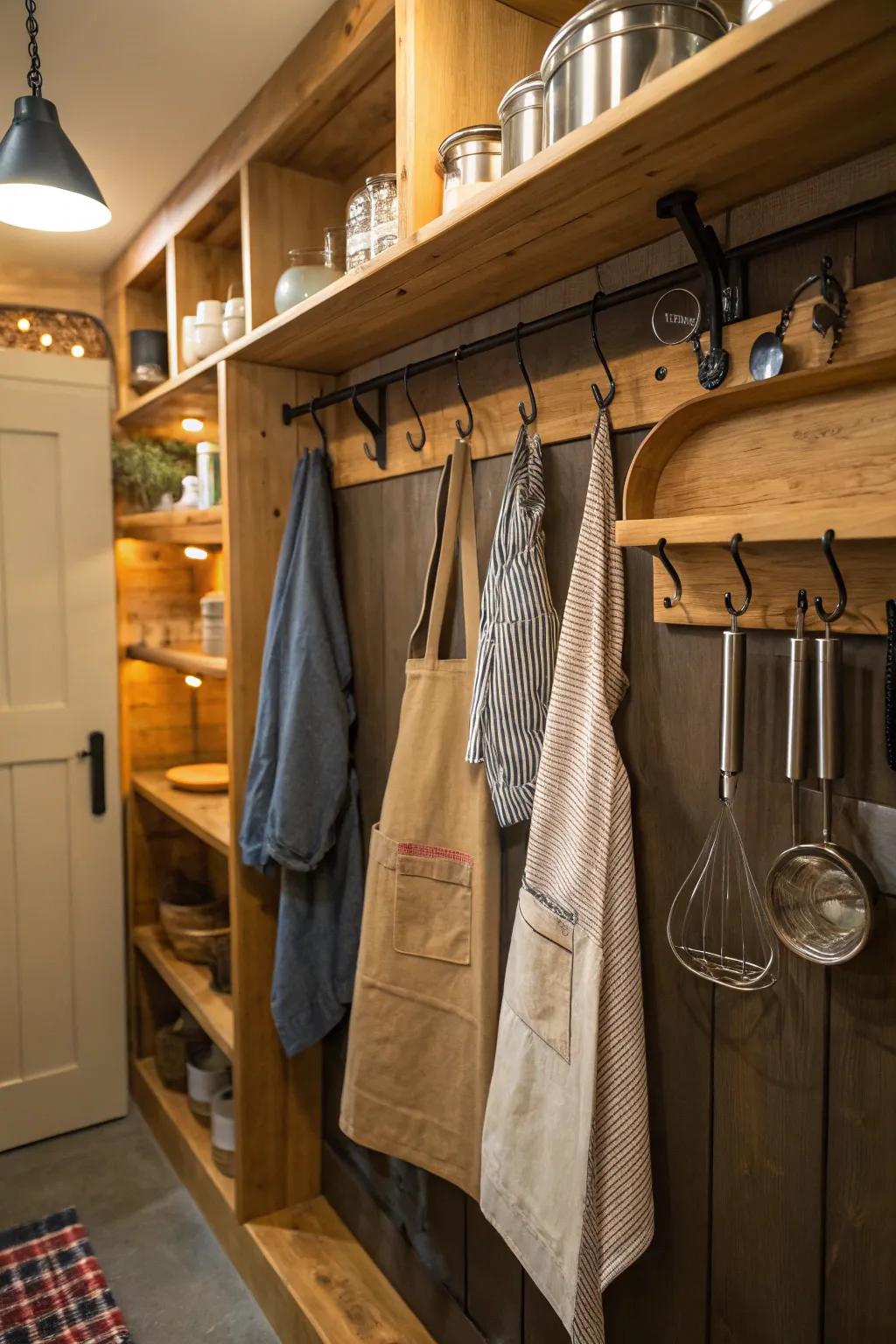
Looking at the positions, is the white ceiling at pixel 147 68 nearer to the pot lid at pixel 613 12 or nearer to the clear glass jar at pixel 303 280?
the clear glass jar at pixel 303 280

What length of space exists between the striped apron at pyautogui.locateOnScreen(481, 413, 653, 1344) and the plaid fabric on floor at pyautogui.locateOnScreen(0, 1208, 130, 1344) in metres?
1.19

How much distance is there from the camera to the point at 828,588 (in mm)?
966

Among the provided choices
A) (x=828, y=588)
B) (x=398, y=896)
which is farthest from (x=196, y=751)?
(x=828, y=588)

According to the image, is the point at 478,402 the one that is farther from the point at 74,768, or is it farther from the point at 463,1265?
the point at 74,768

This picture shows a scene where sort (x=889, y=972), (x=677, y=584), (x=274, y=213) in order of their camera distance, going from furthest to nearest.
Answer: (x=274, y=213)
(x=677, y=584)
(x=889, y=972)

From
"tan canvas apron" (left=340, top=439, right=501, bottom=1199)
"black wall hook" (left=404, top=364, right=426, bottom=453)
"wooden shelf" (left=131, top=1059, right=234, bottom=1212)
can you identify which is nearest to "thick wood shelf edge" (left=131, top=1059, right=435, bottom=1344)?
"wooden shelf" (left=131, top=1059, right=234, bottom=1212)

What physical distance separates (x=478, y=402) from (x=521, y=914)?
2.62ft

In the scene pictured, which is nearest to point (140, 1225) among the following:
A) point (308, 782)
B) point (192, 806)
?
point (192, 806)

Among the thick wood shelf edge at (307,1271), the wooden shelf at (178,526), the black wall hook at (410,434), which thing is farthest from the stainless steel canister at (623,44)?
the thick wood shelf edge at (307,1271)

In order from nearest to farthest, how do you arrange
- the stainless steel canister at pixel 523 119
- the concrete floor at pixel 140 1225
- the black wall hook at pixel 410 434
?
1. the stainless steel canister at pixel 523 119
2. the black wall hook at pixel 410 434
3. the concrete floor at pixel 140 1225

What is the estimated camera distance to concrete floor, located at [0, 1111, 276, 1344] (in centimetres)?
195

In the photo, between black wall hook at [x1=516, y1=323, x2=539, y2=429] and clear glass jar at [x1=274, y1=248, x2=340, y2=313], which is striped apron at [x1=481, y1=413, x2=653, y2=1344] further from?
clear glass jar at [x1=274, y1=248, x2=340, y2=313]

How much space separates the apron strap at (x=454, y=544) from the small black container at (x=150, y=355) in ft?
4.75

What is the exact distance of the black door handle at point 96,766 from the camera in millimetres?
2678
